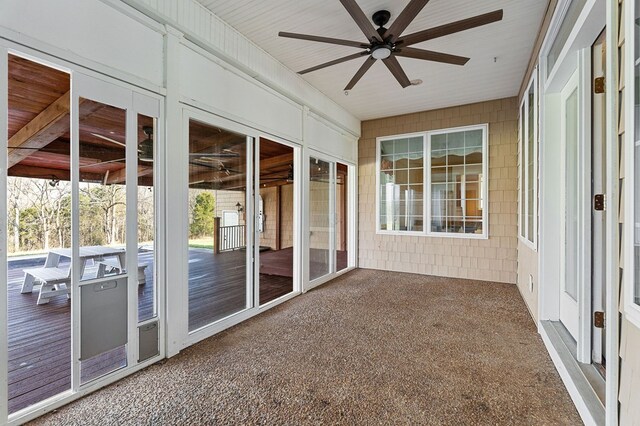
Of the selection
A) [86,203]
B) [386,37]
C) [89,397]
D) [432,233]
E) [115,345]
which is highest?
[386,37]

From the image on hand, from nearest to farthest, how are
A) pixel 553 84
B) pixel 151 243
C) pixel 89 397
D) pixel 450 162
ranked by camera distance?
pixel 89 397
pixel 151 243
pixel 553 84
pixel 450 162

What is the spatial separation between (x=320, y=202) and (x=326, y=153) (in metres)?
0.92

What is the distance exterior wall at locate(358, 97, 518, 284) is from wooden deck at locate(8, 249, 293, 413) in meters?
2.87

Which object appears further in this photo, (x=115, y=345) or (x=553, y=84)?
(x=553, y=84)

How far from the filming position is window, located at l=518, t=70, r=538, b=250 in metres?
3.48

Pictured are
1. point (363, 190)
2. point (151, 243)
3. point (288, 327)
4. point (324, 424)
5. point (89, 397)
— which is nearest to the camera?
point (324, 424)

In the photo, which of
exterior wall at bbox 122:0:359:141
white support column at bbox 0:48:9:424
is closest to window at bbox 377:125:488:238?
exterior wall at bbox 122:0:359:141

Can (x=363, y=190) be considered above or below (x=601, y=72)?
below

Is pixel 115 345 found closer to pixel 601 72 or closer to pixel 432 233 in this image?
pixel 601 72

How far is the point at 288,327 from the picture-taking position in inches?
131

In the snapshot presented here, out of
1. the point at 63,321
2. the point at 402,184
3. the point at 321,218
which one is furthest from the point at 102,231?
the point at 402,184

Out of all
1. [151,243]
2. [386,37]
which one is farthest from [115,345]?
[386,37]

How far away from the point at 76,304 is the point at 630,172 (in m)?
3.39

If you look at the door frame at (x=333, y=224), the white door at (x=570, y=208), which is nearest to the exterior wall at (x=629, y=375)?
the white door at (x=570, y=208)
